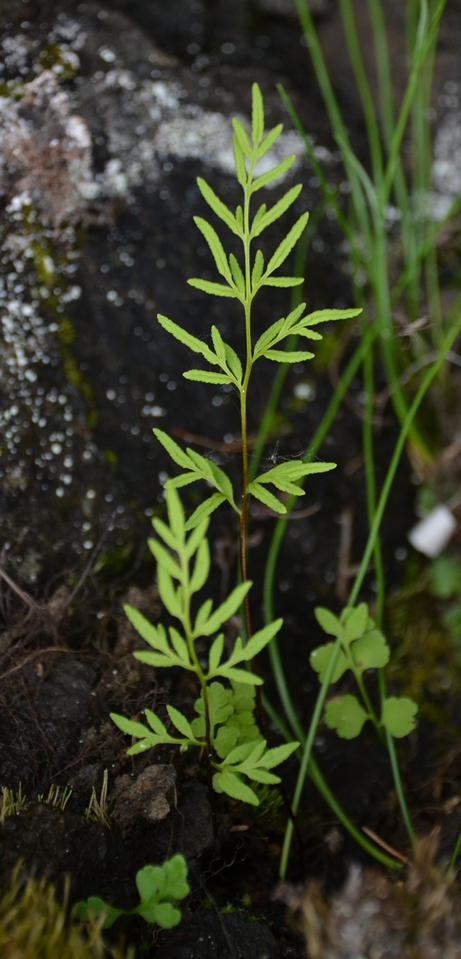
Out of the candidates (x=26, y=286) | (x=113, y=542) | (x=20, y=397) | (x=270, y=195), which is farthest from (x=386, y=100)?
(x=113, y=542)

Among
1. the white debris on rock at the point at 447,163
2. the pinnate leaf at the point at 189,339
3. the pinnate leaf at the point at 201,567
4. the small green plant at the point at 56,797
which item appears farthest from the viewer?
the white debris on rock at the point at 447,163

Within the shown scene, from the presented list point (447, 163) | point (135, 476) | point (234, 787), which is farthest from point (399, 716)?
point (447, 163)

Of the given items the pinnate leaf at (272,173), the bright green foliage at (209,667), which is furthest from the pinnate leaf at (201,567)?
the pinnate leaf at (272,173)

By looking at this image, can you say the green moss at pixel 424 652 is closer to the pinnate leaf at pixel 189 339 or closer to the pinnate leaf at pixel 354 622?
the pinnate leaf at pixel 354 622

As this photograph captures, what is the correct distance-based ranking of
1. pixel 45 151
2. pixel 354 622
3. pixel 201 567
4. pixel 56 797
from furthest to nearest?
1. pixel 45 151
2. pixel 354 622
3. pixel 56 797
4. pixel 201 567

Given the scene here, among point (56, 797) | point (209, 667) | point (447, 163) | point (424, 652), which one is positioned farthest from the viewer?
point (447, 163)

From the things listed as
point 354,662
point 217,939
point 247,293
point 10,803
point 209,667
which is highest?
point 247,293

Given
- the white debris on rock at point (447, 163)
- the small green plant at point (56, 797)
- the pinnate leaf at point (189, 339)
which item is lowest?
the small green plant at point (56, 797)

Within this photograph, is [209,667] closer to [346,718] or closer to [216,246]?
[346,718]

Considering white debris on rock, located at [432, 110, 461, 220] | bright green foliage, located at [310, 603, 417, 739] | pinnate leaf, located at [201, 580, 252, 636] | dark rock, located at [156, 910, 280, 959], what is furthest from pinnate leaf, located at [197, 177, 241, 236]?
white debris on rock, located at [432, 110, 461, 220]

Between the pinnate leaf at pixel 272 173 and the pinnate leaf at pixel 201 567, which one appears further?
the pinnate leaf at pixel 272 173
